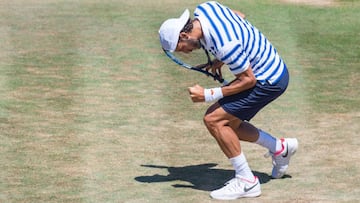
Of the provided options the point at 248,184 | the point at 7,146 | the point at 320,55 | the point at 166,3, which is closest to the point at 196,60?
the point at 320,55

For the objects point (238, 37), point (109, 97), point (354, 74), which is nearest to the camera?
point (238, 37)

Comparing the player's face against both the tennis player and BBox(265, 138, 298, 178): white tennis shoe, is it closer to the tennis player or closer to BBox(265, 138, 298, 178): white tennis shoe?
the tennis player

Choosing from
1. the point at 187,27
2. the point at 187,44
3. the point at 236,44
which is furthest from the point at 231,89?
the point at 187,27

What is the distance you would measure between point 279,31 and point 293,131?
4.15 metres

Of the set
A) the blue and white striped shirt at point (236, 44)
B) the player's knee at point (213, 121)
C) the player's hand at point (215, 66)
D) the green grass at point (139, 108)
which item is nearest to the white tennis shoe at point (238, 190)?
the green grass at point (139, 108)

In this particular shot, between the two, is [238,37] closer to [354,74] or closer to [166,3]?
[354,74]

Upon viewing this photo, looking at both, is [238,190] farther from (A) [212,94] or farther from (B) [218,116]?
(A) [212,94]

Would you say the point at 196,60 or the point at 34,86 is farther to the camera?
the point at 196,60

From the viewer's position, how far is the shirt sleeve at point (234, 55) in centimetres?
Result: 809

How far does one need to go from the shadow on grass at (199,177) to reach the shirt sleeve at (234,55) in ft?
4.01

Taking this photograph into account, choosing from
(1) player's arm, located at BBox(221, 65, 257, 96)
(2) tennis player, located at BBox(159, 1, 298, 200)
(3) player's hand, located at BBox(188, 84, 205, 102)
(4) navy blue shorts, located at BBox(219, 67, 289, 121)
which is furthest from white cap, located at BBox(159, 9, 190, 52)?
(4) navy blue shorts, located at BBox(219, 67, 289, 121)

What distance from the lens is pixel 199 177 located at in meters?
9.09

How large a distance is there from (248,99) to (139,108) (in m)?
2.93

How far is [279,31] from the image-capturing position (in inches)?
566
